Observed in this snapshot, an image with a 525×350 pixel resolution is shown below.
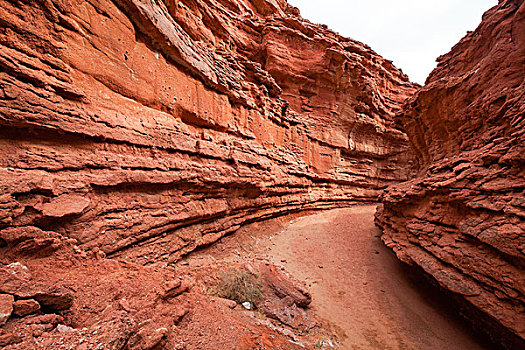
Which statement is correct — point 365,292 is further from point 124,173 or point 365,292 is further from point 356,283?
point 124,173

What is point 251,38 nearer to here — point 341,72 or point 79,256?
point 341,72

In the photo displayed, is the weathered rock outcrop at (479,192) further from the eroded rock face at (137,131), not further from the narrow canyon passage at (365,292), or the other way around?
the eroded rock face at (137,131)

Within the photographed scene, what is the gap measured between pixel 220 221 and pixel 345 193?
1231 cm

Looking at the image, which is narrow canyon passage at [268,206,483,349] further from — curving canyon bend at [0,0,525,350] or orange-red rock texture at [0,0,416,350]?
orange-red rock texture at [0,0,416,350]

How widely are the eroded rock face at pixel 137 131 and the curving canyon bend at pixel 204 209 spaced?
0.12 ft

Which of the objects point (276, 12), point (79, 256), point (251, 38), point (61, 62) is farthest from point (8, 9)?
point (276, 12)

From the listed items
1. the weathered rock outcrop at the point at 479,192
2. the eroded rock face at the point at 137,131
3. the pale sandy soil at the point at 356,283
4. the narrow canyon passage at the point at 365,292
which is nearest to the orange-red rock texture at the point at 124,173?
the eroded rock face at the point at 137,131

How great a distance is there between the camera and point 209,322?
279 centimetres

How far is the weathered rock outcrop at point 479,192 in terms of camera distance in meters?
3.24

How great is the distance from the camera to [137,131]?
4.75 metres

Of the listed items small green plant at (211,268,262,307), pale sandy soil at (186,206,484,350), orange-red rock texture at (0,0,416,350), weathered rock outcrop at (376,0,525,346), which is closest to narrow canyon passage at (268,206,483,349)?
pale sandy soil at (186,206,484,350)

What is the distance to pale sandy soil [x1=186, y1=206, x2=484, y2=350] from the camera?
13.8ft

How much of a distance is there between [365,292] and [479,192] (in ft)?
13.4

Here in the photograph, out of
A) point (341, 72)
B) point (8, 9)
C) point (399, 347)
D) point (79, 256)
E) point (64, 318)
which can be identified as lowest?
point (399, 347)
